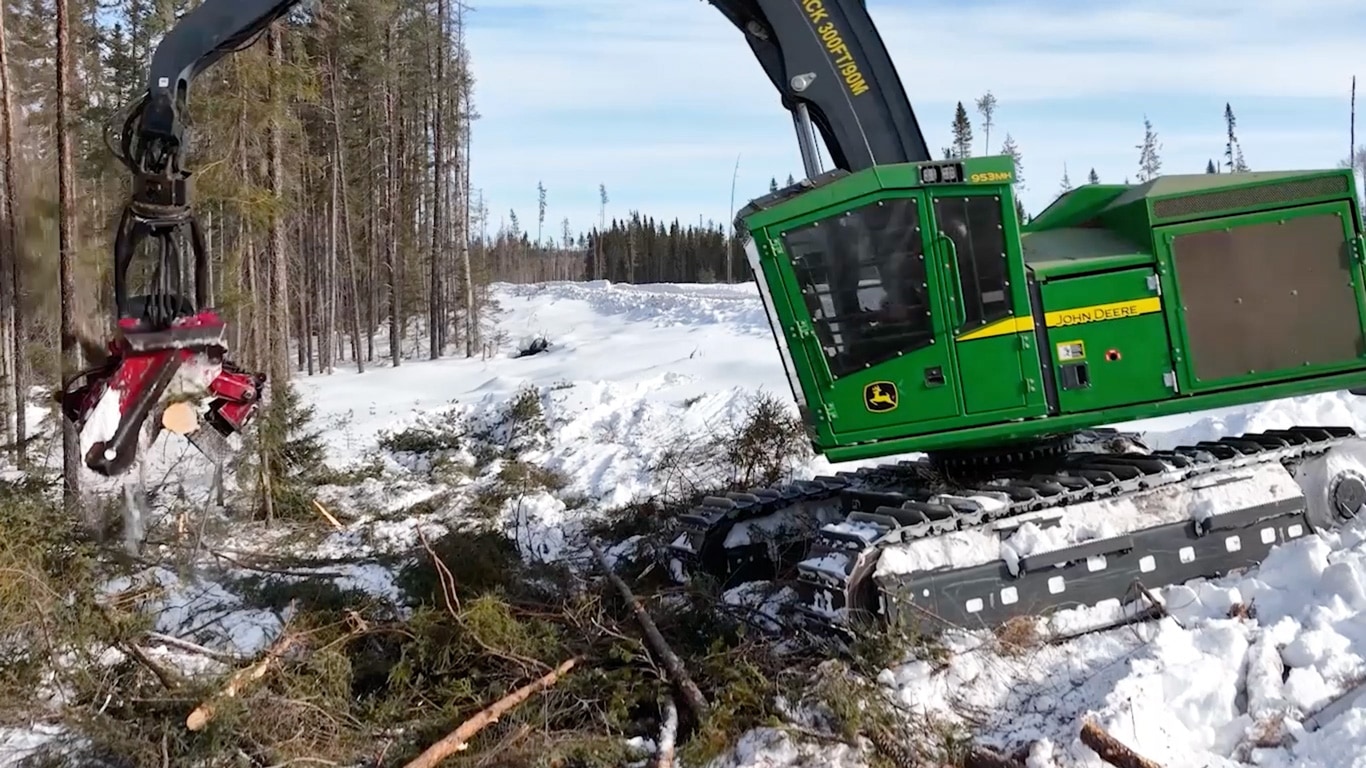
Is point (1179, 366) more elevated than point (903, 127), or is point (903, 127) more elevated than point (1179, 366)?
point (903, 127)

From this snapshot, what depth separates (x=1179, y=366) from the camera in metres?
6.09

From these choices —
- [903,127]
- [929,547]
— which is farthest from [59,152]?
[929,547]

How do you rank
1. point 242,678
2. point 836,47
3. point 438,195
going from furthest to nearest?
point 438,195
point 836,47
point 242,678

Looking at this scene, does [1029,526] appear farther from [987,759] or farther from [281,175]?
[281,175]

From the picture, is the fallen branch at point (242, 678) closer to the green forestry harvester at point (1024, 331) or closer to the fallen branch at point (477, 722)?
the fallen branch at point (477, 722)

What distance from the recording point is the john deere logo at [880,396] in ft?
19.4

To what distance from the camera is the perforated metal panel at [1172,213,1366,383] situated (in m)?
6.11

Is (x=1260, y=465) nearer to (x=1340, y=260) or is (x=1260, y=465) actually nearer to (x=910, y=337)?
(x=1340, y=260)

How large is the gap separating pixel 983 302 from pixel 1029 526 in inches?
49.5

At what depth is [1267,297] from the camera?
6.15m

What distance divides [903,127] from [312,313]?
31.8 metres

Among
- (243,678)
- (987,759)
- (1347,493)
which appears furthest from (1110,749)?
(243,678)

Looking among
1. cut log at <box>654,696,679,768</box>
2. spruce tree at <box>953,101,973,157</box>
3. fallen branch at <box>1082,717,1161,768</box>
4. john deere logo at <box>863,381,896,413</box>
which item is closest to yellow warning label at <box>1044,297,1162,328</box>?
john deere logo at <box>863,381,896,413</box>

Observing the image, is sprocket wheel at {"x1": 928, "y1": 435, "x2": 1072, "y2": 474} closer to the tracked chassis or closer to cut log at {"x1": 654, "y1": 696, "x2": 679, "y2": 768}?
the tracked chassis
